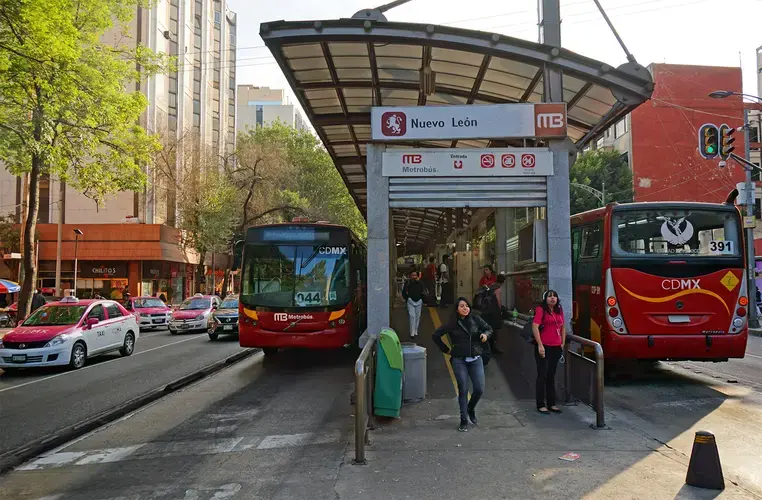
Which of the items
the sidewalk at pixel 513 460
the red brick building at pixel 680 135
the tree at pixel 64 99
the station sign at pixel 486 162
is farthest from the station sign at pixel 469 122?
the red brick building at pixel 680 135

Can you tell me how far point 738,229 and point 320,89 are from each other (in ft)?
26.1

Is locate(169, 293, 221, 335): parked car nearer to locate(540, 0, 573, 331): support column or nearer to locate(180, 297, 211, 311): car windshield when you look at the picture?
locate(180, 297, 211, 311): car windshield

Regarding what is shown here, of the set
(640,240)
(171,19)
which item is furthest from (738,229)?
(171,19)

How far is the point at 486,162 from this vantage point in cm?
940

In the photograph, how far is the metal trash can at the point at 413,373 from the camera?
8633mm

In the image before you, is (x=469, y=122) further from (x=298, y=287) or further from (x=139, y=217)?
(x=139, y=217)

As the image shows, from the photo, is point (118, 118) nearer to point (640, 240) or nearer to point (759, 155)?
point (640, 240)

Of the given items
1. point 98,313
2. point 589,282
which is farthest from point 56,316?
point 589,282

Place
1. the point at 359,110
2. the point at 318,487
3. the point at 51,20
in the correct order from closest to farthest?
the point at 318,487, the point at 359,110, the point at 51,20

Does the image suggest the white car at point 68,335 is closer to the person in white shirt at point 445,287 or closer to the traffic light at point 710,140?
the person in white shirt at point 445,287

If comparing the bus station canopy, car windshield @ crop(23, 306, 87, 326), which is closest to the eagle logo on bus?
the bus station canopy

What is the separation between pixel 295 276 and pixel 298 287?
0.86ft

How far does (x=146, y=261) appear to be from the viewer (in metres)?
39.6

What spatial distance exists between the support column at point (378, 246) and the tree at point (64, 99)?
37.2 ft
